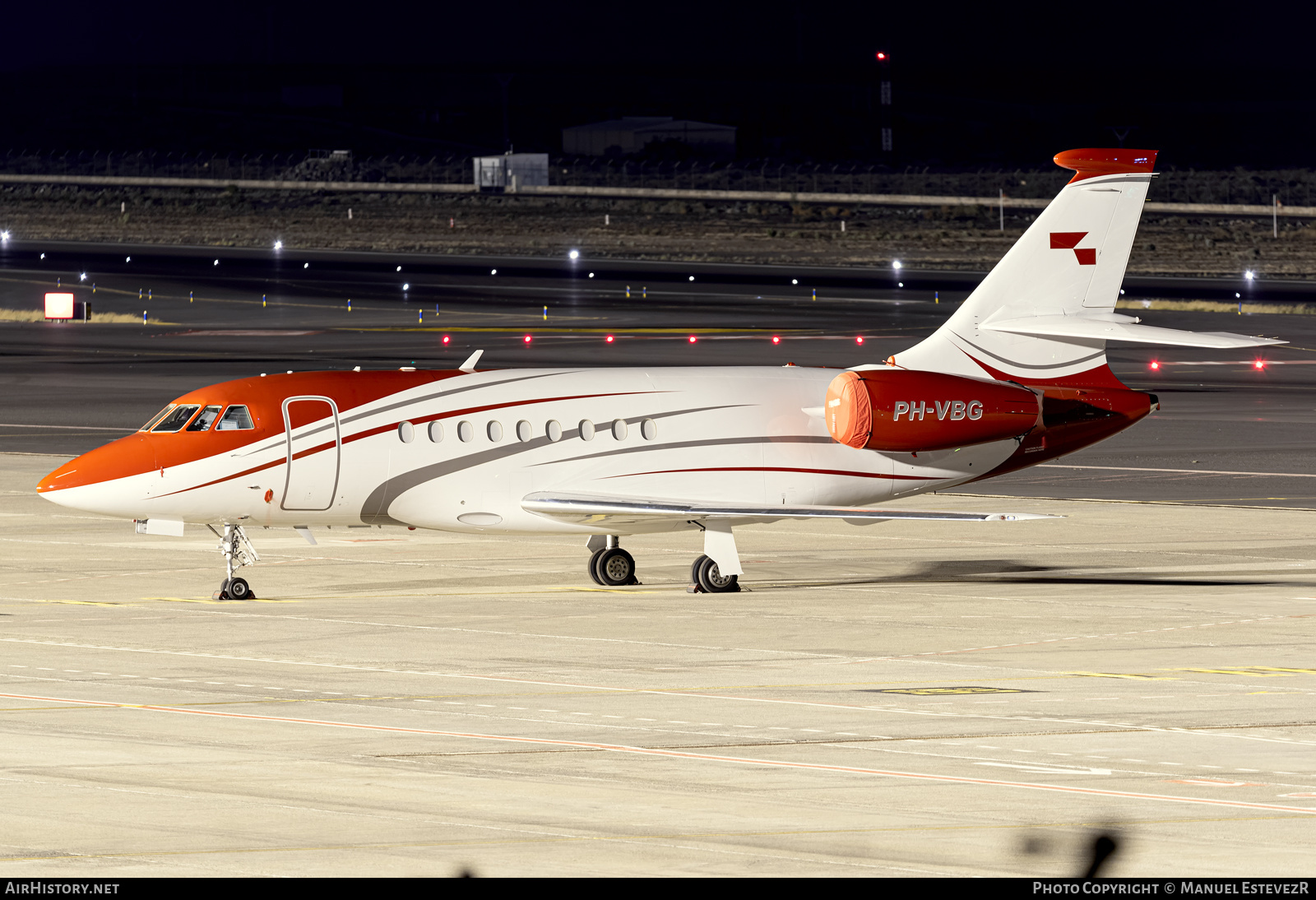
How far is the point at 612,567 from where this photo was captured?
31.0 meters

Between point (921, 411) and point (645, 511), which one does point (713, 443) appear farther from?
point (921, 411)

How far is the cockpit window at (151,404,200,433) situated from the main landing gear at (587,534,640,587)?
6590 millimetres

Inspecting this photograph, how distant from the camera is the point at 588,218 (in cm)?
14888

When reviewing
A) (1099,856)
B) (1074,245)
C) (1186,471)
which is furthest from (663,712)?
(1186,471)

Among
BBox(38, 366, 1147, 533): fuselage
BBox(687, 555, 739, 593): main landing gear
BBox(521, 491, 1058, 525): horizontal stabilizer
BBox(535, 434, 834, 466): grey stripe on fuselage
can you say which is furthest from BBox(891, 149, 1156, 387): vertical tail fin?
BBox(687, 555, 739, 593): main landing gear

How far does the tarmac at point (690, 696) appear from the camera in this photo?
14852mm

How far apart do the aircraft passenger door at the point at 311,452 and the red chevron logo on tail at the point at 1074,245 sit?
11664mm

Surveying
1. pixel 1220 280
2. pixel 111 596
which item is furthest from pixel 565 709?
pixel 1220 280

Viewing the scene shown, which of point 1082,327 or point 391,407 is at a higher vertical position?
point 1082,327

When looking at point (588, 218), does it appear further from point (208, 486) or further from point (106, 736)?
point (106, 736)

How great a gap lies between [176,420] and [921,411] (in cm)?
1135

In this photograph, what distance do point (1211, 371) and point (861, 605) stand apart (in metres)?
44.1

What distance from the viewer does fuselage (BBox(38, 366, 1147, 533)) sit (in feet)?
95.8

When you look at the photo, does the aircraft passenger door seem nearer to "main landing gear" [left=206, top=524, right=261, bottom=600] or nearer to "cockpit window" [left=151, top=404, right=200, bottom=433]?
"main landing gear" [left=206, top=524, right=261, bottom=600]
